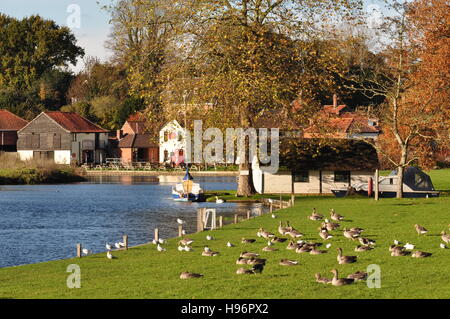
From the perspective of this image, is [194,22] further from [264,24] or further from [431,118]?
[431,118]

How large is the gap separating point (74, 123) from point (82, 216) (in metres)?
84.2

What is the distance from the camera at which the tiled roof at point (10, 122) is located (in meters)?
149

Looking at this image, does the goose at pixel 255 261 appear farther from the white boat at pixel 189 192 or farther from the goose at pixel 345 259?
the white boat at pixel 189 192

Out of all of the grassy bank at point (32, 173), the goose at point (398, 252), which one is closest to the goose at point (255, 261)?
the goose at point (398, 252)

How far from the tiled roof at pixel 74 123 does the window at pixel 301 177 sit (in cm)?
7633

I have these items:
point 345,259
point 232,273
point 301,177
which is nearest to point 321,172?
point 301,177

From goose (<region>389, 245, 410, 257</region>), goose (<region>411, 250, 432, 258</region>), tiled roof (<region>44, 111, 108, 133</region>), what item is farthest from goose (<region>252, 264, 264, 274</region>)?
tiled roof (<region>44, 111, 108, 133</region>)

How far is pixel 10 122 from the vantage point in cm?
15038

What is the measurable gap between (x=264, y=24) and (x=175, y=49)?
22.1 feet

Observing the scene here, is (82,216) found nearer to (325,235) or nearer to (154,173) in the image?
(325,235)

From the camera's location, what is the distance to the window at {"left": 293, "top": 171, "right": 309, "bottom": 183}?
73938 mm

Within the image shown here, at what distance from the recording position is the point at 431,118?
59.0m

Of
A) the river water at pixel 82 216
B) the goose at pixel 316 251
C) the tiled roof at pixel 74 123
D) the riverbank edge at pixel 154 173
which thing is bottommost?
the river water at pixel 82 216

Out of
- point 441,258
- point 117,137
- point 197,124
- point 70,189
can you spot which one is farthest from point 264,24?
Result: point 117,137
